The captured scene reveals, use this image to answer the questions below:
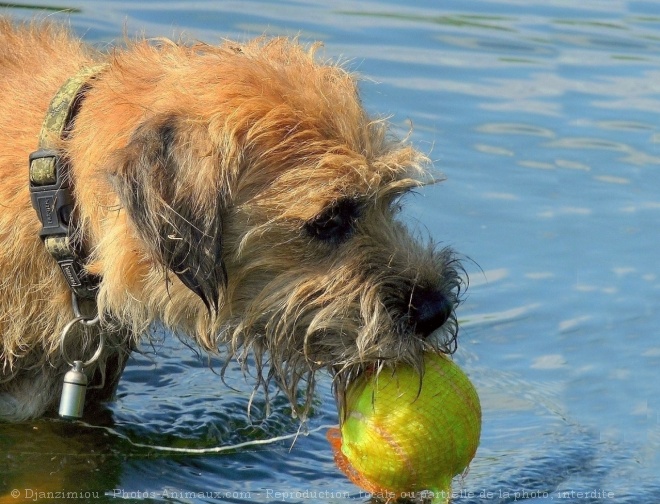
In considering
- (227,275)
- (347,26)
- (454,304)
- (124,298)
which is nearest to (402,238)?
(454,304)

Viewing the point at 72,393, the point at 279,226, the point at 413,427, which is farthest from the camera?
the point at 72,393

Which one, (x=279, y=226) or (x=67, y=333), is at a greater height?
(x=279, y=226)

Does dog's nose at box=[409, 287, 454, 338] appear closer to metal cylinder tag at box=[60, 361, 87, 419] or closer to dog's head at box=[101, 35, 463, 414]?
A: dog's head at box=[101, 35, 463, 414]

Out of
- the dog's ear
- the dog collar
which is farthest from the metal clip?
the dog's ear

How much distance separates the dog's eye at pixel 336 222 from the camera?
15.2 feet

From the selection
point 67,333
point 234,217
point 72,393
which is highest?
point 234,217

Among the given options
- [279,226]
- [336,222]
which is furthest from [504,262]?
[279,226]

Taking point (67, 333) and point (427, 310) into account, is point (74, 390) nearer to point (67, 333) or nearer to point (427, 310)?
point (67, 333)

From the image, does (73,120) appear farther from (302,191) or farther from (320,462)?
(320,462)

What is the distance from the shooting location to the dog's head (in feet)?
14.9

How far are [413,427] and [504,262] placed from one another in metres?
3.71

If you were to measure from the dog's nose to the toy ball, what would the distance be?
5.1 inches

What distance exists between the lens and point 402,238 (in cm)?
480

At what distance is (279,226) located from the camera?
15.2ft
